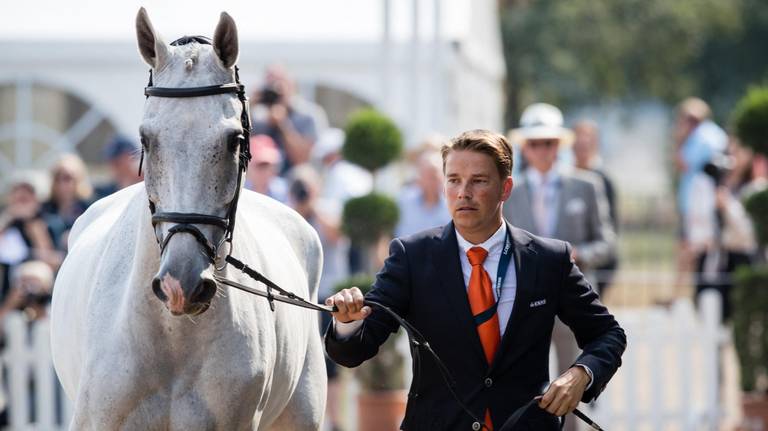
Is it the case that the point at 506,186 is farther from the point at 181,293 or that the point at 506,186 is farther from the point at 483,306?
the point at 181,293

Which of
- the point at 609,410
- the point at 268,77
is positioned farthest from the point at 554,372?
the point at 268,77

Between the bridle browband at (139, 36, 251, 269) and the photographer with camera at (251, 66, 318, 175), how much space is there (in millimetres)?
6820

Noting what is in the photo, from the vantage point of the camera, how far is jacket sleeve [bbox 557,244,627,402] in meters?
4.66

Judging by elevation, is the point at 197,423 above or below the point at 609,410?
above

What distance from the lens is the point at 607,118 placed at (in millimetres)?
48906

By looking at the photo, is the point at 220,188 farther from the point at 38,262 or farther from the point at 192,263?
the point at 38,262

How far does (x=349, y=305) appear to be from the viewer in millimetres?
4473

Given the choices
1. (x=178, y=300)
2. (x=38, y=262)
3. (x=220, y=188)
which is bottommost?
(x=38, y=262)

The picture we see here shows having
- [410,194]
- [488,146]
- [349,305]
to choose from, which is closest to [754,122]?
[410,194]

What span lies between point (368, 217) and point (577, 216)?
181 cm

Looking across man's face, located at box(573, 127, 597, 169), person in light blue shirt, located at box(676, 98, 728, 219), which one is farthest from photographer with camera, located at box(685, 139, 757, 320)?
man's face, located at box(573, 127, 597, 169)

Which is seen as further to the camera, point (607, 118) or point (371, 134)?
point (607, 118)

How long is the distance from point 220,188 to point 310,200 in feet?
19.7

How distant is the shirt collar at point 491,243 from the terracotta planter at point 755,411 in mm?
5926
